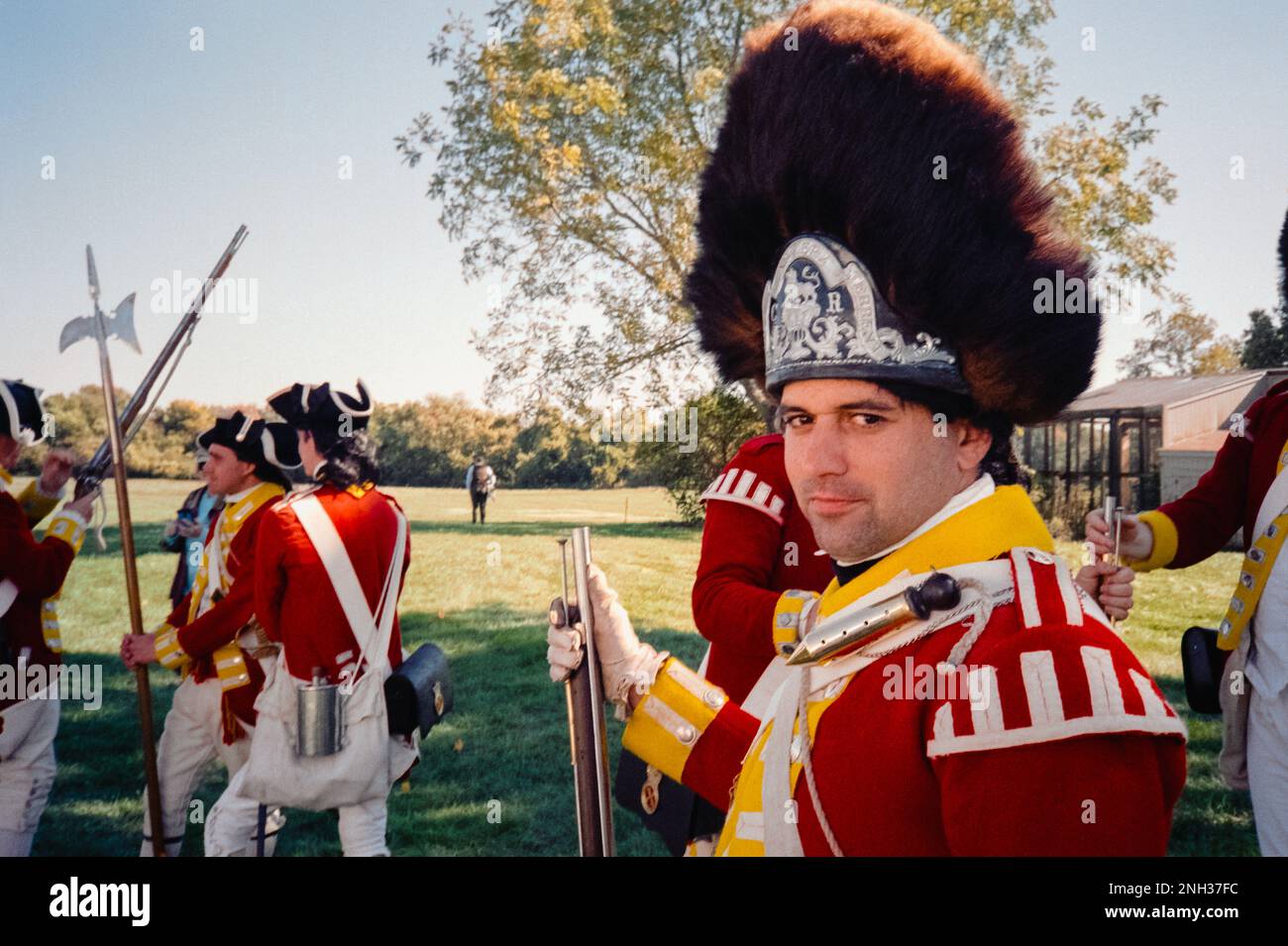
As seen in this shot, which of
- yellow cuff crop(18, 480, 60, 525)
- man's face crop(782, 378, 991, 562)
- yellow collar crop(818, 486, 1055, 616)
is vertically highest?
man's face crop(782, 378, 991, 562)

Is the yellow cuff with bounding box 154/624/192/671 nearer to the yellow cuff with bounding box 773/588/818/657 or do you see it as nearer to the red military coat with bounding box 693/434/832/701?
the red military coat with bounding box 693/434/832/701

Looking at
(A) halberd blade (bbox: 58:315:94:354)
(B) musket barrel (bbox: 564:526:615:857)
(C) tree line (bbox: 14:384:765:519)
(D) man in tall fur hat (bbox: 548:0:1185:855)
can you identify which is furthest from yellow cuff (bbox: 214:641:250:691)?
(C) tree line (bbox: 14:384:765:519)

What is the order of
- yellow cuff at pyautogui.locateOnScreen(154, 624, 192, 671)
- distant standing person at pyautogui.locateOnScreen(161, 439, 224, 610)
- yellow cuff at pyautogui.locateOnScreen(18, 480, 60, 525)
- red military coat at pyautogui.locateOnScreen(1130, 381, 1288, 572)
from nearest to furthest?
1. red military coat at pyautogui.locateOnScreen(1130, 381, 1288, 572)
2. yellow cuff at pyautogui.locateOnScreen(154, 624, 192, 671)
3. yellow cuff at pyautogui.locateOnScreen(18, 480, 60, 525)
4. distant standing person at pyautogui.locateOnScreen(161, 439, 224, 610)

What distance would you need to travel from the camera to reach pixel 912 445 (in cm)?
153

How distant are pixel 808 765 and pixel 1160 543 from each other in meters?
1.95

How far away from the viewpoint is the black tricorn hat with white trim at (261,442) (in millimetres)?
4332

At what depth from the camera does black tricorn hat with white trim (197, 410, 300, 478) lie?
433 cm

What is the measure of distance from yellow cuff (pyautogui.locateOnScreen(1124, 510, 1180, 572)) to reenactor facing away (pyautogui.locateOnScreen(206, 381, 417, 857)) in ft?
8.54

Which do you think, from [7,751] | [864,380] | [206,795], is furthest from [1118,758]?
[206,795]

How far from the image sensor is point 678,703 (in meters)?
1.94

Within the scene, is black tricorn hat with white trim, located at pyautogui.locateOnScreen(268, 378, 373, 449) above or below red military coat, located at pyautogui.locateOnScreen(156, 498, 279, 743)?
above

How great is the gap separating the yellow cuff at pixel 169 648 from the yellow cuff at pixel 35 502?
0.72 m
